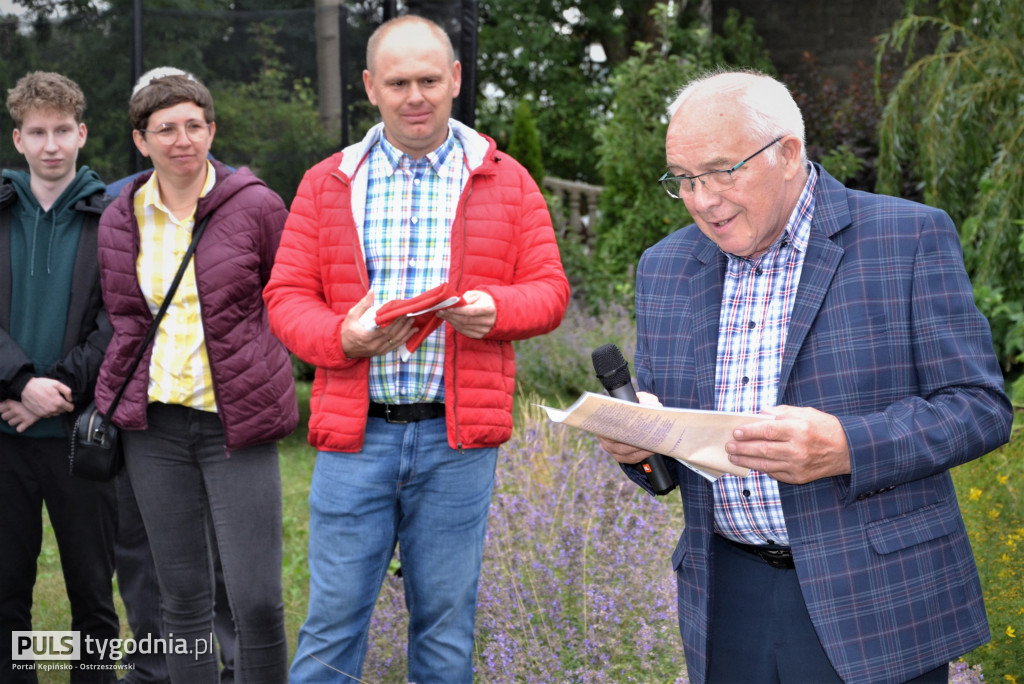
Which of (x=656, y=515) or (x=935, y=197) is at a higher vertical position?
(x=935, y=197)

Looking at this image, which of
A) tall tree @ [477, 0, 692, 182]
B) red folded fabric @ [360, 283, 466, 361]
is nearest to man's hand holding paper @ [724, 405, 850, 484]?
red folded fabric @ [360, 283, 466, 361]

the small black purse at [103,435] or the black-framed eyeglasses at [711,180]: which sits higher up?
the black-framed eyeglasses at [711,180]

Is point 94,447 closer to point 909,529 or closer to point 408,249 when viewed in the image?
point 408,249

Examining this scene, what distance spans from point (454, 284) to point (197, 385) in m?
1.02

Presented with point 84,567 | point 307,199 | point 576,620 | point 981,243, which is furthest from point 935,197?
point 84,567

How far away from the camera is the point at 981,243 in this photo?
6547 millimetres

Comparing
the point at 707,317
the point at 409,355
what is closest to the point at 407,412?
the point at 409,355

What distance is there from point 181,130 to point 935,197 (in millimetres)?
5315

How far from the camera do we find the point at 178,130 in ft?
11.8

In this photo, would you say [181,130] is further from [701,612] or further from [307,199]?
[701,612]

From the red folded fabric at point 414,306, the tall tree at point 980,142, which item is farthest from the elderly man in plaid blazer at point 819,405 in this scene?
the tall tree at point 980,142

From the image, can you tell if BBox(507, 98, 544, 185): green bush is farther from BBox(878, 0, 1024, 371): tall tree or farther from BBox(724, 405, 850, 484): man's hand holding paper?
BBox(724, 405, 850, 484): man's hand holding paper

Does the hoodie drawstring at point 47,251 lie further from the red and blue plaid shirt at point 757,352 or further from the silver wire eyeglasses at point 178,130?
the red and blue plaid shirt at point 757,352

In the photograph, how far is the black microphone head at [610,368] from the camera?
2.38 metres
